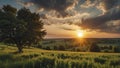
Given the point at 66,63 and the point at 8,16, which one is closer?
the point at 66,63

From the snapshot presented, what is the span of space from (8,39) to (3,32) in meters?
3.00

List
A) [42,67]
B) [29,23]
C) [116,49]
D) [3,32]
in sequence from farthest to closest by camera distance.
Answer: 1. [116,49]
2. [29,23]
3. [3,32]
4. [42,67]

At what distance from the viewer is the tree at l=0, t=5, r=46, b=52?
1889 inches

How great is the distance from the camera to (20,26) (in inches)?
1868

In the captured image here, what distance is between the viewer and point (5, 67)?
21.3 m

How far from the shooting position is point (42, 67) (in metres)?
21.0

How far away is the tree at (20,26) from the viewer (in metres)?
48.0

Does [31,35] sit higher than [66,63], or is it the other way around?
[31,35]

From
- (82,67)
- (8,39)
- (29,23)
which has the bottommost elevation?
(82,67)

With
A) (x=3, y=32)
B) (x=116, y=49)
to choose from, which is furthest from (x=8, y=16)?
(x=116, y=49)

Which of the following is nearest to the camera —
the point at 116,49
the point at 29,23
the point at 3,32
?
the point at 3,32

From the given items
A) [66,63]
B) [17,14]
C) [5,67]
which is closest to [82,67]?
[66,63]

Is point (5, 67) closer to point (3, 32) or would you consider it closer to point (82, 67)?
point (82, 67)

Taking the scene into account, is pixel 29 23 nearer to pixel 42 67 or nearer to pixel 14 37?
pixel 14 37
